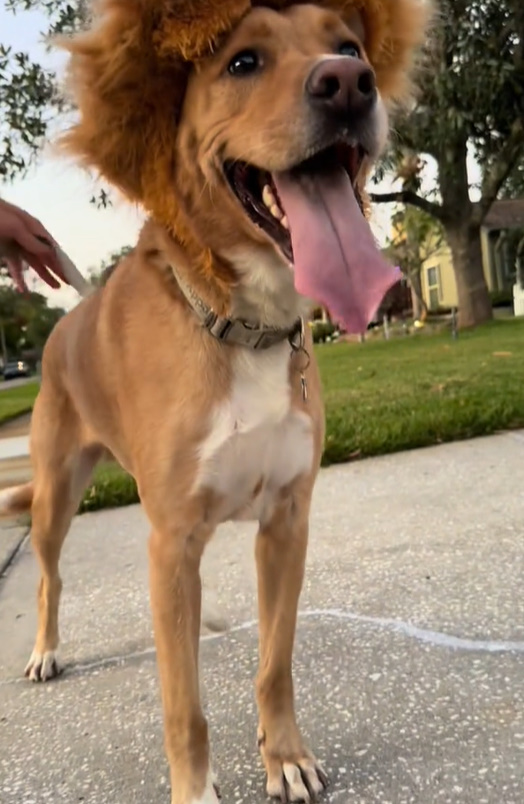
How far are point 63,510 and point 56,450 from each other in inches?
8.5

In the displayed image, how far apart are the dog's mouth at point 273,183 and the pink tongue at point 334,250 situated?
0.02 metres

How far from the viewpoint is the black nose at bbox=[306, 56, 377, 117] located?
1.75m

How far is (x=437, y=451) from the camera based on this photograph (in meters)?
5.35

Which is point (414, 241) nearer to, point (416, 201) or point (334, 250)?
point (416, 201)

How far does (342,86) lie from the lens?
1.78 m

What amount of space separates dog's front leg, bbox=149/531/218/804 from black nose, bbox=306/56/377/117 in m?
1.06

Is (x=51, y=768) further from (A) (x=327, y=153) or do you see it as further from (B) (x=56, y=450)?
(A) (x=327, y=153)

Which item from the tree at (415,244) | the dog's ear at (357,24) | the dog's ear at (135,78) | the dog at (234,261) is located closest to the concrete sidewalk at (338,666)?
the dog at (234,261)

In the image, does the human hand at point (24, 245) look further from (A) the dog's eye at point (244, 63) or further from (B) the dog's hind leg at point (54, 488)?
(A) the dog's eye at point (244, 63)

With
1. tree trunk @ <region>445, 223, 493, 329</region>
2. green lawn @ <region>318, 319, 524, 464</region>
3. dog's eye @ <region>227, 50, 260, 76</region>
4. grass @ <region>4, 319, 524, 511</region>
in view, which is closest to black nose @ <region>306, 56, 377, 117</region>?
dog's eye @ <region>227, 50, 260, 76</region>

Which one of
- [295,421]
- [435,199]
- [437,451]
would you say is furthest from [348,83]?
[435,199]

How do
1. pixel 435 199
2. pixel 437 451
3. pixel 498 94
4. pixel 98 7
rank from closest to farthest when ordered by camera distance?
pixel 98 7, pixel 437 451, pixel 498 94, pixel 435 199

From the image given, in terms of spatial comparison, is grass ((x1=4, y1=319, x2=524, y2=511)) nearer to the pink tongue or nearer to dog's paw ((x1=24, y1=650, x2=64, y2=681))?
dog's paw ((x1=24, y1=650, x2=64, y2=681))

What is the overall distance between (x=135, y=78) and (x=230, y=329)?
63 centimetres
